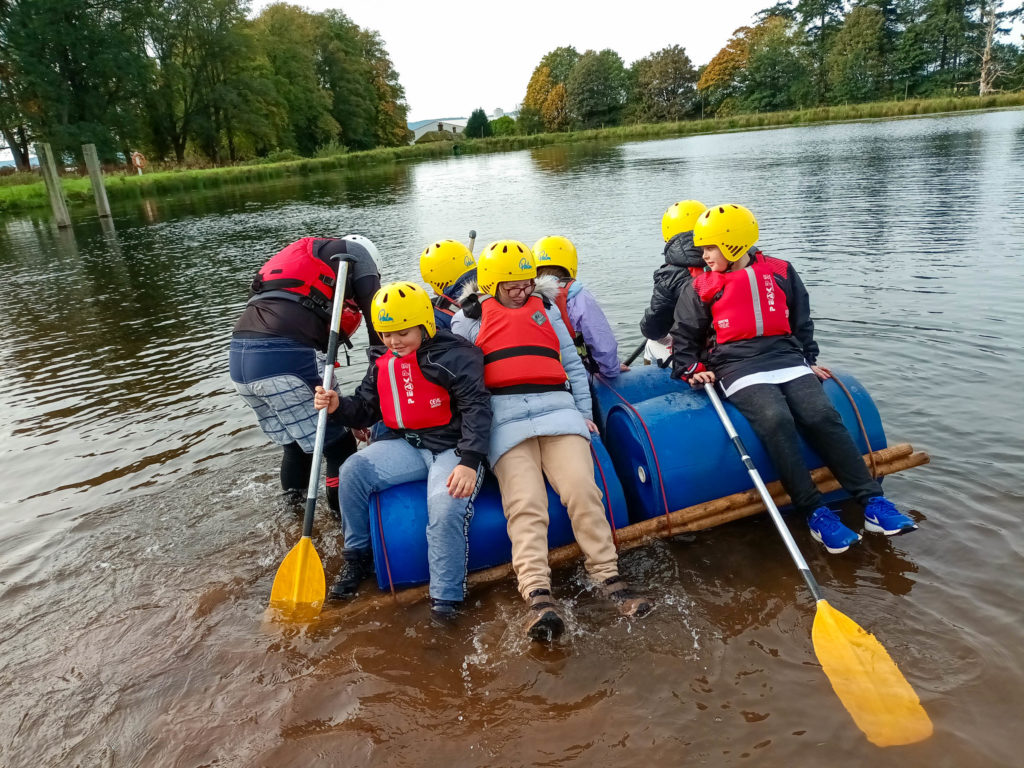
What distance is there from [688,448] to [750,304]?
1049 millimetres

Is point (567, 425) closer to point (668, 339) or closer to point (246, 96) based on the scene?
point (668, 339)

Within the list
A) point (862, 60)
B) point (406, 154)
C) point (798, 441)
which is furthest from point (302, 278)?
point (862, 60)

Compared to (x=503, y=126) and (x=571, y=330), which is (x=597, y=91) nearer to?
(x=503, y=126)

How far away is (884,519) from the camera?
418 cm

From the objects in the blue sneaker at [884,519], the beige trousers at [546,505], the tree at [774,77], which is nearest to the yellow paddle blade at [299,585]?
the beige trousers at [546,505]

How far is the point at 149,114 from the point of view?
54031mm

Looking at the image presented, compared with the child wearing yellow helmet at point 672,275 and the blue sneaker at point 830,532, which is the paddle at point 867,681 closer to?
the blue sneaker at point 830,532

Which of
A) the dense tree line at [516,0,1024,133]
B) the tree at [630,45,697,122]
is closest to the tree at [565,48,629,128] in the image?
the dense tree line at [516,0,1024,133]

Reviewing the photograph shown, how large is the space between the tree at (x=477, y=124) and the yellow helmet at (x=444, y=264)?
107260 mm

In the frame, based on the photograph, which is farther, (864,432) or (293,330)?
(293,330)

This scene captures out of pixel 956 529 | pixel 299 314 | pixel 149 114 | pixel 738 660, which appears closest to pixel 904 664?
pixel 738 660

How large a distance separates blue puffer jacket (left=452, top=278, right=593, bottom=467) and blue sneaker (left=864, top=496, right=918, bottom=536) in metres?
1.79

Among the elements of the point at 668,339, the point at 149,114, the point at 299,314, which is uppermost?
the point at 149,114

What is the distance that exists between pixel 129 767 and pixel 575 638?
2.19 meters
